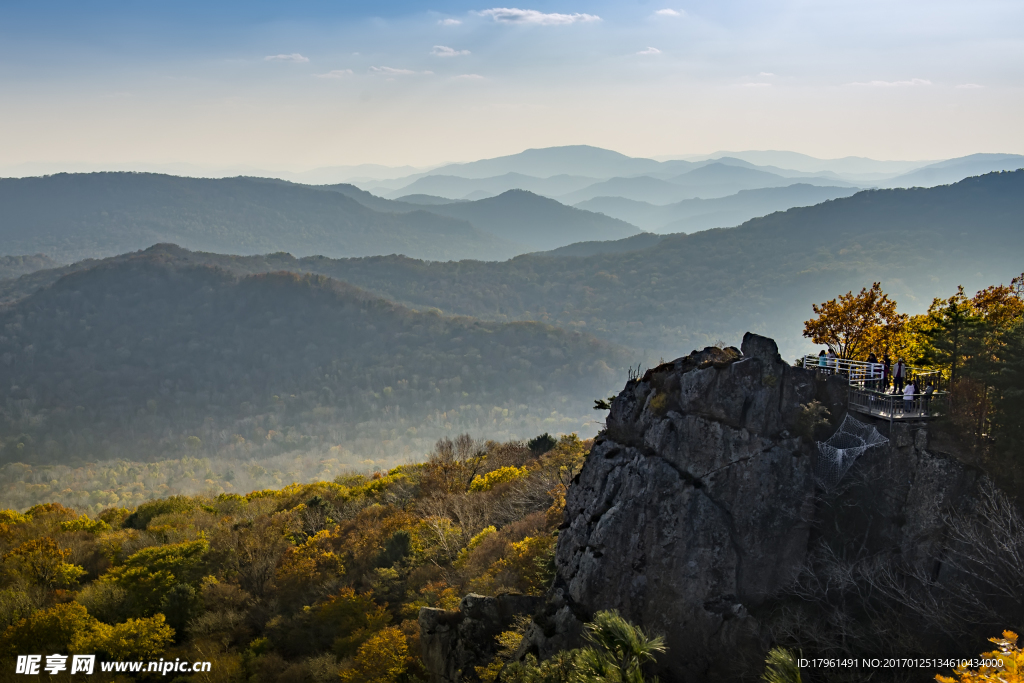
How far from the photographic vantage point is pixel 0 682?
32188 millimetres

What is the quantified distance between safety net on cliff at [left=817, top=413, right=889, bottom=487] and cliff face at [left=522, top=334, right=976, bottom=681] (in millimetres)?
390

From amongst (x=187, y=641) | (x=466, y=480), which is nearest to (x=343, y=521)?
(x=466, y=480)

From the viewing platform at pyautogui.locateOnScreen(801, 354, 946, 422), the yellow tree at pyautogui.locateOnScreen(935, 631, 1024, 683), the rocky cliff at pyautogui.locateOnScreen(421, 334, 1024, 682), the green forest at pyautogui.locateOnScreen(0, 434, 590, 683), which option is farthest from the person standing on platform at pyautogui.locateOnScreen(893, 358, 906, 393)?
the green forest at pyautogui.locateOnScreen(0, 434, 590, 683)

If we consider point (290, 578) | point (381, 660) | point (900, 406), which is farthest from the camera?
point (290, 578)

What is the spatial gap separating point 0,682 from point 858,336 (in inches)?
1769

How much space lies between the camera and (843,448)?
22.9 meters

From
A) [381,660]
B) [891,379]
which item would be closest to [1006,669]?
[891,379]

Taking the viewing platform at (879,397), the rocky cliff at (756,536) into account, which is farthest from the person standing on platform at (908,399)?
the rocky cliff at (756,536)

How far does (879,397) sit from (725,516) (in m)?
7.04

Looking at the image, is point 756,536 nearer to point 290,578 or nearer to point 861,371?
point 861,371

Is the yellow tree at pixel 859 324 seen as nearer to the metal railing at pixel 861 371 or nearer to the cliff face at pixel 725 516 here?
the metal railing at pixel 861 371

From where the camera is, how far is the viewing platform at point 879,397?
894 inches

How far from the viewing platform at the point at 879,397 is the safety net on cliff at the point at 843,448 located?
700 millimetres

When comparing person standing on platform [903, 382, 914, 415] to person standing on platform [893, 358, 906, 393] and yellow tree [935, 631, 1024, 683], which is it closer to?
person standing on platform [893, 358, 906, 393]
